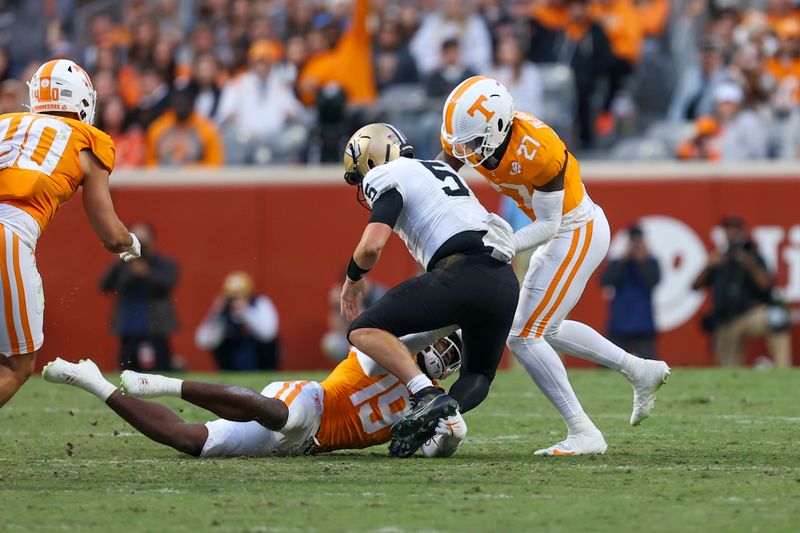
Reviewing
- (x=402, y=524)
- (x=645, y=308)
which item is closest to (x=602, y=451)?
(x=402, y=524)

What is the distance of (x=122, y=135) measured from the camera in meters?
14.0

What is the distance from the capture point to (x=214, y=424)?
6.40 meters

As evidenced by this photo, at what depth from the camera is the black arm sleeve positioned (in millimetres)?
6199

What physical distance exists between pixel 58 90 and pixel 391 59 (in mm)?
8070

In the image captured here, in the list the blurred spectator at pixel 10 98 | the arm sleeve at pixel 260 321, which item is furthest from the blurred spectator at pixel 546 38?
the blurred spectator at pixel 10 98

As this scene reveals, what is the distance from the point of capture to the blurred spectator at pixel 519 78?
13.0 m

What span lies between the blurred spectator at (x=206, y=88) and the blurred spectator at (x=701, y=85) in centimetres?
454

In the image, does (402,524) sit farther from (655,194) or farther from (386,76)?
(386,76)

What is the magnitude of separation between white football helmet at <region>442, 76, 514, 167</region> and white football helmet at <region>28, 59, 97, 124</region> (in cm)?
167

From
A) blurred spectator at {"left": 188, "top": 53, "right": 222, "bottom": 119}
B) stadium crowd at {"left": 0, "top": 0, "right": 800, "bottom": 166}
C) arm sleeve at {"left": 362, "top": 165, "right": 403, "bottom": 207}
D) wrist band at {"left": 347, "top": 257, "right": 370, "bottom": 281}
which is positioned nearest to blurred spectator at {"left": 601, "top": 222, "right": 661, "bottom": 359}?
stadium crowd at {"left": 0, "top": 0, "right": 800, "bottom": 166}

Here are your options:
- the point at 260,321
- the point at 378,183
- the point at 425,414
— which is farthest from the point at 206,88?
the point at 425,414

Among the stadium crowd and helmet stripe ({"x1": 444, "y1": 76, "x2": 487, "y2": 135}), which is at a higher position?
helmet stripe ({"x1": 444, "y1": 76, "x2": 487, "y2": 135})

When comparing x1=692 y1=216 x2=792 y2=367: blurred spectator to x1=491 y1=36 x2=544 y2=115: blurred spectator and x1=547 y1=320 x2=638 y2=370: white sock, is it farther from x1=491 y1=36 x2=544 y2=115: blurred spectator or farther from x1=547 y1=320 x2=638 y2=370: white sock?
x1=547 y1=320 x2=638 y2=370: white sock

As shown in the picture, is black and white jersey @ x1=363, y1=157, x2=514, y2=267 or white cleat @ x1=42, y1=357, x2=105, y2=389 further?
black and white jersey @ x1=363, y1=157, x2=514, y2=267
